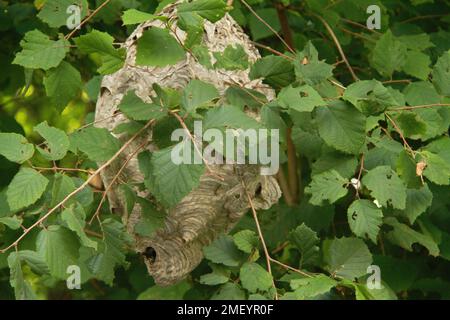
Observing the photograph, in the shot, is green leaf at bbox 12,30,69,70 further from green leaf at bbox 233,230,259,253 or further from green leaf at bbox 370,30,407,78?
green leaf at bbox 370,30,407,78

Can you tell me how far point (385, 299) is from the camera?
1.50 meters

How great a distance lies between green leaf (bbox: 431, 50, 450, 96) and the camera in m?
1.96

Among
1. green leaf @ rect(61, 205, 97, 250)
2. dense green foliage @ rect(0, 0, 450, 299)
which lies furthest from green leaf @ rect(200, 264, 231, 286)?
green leaf @ rect(61, 205, 97, 250)


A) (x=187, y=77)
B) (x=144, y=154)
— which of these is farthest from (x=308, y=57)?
(x=144, y=154)

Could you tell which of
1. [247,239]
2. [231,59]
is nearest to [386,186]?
[247,239]

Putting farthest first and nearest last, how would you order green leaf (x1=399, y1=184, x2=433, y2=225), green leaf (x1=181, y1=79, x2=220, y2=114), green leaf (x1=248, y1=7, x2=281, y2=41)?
green leaf (x1=248, y1=7, x2=281, y2=41)
green leaf (x1=399, y1=184, x2=433, y2=225)
green leaf (x1=181, y1=79, x2=220, y2=114)

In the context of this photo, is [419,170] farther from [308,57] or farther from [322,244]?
[322,244]

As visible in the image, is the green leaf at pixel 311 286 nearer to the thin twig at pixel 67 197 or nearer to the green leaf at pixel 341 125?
the green leaf at pixel 341 125

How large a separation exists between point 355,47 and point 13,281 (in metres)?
1.71

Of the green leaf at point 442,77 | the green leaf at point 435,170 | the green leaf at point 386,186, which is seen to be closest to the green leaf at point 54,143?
the green leaf at point 386,186

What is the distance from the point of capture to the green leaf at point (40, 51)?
175cm

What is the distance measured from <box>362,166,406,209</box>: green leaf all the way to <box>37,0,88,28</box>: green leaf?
2.34 feet

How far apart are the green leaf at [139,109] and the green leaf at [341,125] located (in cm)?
34

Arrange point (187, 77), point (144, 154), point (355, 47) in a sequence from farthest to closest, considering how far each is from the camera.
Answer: point (355, 47)
point (187, 77)
point (144, 154)
